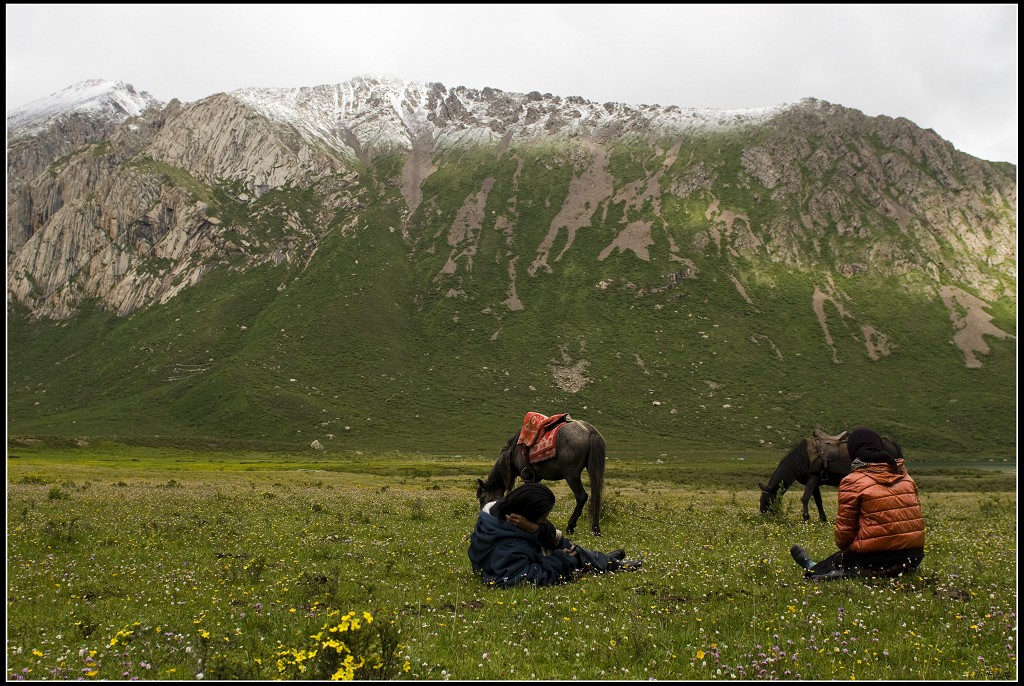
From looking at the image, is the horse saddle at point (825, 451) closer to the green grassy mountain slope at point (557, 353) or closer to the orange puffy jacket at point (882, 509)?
the orange puffy jacket at point (882, 509)

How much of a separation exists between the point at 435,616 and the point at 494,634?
148cm

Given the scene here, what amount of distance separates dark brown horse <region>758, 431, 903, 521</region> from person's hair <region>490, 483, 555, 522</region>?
17491mm

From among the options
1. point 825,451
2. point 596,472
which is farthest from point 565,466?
point 825,451

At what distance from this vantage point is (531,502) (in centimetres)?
1327

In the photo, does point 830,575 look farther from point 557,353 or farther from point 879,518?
point 557,353

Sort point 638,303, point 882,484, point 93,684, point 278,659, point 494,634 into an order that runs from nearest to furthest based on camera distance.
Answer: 1. point 93,684
2. point 278,659
3. point 494,634
4. point 882,484
5. point 638,303

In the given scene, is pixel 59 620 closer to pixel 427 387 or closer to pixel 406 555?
pixel 406 555

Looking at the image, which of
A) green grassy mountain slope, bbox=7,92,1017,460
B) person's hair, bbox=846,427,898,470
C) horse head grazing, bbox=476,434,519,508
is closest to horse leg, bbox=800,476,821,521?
horse head grazing, bbox=476,434,519,508

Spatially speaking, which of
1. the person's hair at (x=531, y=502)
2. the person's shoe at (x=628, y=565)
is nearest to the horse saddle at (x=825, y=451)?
the person's shoe at (x=628, y=565)

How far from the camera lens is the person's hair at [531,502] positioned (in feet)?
43.4

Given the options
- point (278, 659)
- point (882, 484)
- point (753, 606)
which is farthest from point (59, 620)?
point (882, 484)

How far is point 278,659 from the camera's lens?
884cm

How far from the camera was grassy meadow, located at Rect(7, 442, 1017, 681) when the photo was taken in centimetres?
857

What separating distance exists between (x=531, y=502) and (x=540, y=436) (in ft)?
24.8
